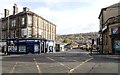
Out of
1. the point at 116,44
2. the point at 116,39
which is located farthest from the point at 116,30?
the point at 116,44

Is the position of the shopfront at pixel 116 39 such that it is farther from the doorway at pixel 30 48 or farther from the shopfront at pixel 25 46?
the doorway at pixel 30 48

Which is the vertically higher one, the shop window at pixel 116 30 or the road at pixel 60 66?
the shop window at pixel 116 30

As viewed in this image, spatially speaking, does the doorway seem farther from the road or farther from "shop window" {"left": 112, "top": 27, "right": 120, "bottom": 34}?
the road

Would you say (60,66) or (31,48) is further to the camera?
(31,48)

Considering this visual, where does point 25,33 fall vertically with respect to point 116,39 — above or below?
above

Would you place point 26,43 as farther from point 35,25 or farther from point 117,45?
point 117,45

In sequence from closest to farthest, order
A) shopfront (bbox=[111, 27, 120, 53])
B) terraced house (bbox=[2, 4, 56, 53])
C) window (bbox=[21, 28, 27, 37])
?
shopfront (bbox=[111, 27, 120, 53])
window (bbox=[21, 28, 27, 37])
terraced house (bbox=[2, 4, 56, 53])

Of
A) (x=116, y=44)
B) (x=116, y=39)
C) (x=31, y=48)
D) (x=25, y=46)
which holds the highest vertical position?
(x=116, y=39)

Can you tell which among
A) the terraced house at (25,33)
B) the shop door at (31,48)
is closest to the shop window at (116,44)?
the terraced house at (25,33)

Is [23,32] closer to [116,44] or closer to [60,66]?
[116,44]

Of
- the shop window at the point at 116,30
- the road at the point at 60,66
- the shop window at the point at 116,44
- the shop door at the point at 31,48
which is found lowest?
the road at the point at 60,66

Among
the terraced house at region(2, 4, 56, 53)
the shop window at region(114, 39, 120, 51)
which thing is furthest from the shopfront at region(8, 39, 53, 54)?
the shop window at region(114, 39, 120, 51)

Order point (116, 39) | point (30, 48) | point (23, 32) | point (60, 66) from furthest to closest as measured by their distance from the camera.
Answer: point (30, 48) → point (23, 32) → point (116, 39) → point (60, 66)

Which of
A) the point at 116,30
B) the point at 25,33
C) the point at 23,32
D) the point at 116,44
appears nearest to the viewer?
the point at 116,30
